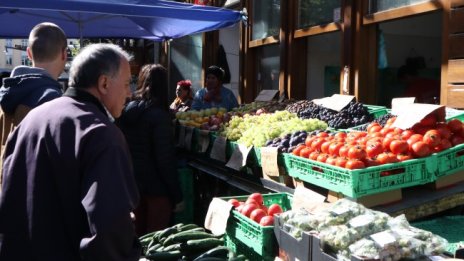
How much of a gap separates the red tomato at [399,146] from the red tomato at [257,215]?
913mm

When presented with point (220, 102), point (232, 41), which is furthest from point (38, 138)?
point (232, 41)

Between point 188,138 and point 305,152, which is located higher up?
point 305,152

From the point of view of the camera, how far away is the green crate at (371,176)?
2916 millimetres

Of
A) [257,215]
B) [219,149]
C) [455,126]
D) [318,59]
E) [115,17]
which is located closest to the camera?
[257,215]

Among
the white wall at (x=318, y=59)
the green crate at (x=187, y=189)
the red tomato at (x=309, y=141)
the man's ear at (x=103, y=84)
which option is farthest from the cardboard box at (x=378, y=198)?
the white wall at (x=318, y=59)

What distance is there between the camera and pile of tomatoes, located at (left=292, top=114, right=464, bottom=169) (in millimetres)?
3084

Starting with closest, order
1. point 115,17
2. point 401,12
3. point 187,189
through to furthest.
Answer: point 401,12, point 187,189, point 115,17

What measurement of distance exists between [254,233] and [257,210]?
0.18 metres

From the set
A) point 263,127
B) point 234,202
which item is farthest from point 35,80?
point 263,127

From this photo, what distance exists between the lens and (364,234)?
91.7 inches

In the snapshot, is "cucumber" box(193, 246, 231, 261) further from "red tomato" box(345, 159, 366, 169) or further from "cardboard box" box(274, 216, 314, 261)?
"red tomato" box(345, 159, 366, 169)

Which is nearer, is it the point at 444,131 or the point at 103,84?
the point at 103,84

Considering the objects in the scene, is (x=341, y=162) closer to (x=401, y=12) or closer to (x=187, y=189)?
(x=401, y=12)

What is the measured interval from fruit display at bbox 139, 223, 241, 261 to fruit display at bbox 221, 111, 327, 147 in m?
1.10
